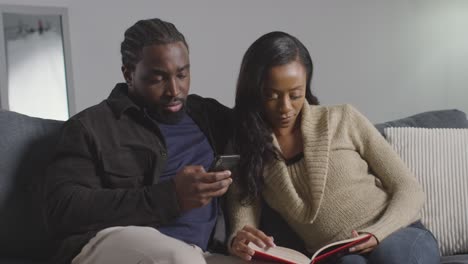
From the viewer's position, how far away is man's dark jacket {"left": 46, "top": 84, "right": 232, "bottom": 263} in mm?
1418

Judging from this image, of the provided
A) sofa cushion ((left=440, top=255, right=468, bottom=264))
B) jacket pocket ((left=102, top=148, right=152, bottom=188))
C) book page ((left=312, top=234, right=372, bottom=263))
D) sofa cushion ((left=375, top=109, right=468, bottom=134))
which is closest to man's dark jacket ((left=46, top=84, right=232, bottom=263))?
jacket pocket ((left=102, top=148, right=152, bottom=188))

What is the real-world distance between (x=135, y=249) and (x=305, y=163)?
59 cm

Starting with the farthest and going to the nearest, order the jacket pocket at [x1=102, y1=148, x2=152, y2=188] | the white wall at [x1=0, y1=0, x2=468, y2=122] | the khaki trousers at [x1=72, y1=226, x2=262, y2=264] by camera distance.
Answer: the white wall at [x1=0, y1=0, x2=468, y2=122]
the jacket pocket at [x1=102, y1=148, x2=152, y2=188]
the khaki trousers at [x1=72, y1=226, x2=262, y2=264]

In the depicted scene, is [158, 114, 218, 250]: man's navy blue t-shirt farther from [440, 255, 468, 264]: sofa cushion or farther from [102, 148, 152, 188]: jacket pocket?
[440, 255, 468, 264]: sofa cushion

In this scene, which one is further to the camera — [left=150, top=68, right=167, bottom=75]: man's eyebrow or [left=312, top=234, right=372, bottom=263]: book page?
[left=150, top=68, right=167, bottom=75]: man's eyebrow

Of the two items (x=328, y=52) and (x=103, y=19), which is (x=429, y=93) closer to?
(x=328, y=52)

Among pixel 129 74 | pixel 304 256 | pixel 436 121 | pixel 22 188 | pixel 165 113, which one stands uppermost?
pixel 129 74

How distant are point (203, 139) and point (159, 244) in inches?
20.1

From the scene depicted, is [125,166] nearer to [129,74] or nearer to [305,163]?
[129,74]

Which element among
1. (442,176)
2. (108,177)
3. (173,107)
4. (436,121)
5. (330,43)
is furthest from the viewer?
(330,43)

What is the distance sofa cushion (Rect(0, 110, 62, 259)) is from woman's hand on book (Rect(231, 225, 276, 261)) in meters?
0.58

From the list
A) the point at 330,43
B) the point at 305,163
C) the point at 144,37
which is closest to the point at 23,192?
the point at 144,37

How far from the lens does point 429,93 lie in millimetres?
3113

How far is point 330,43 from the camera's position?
291 centimetres
